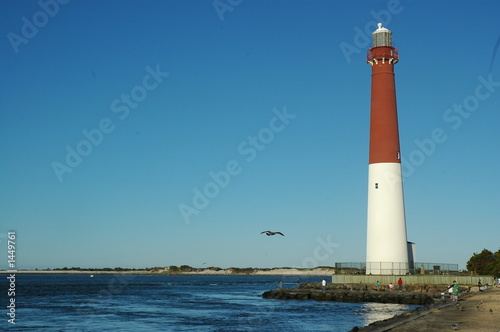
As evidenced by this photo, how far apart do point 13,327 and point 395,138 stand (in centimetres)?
3074

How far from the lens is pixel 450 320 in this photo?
2667 centimetres

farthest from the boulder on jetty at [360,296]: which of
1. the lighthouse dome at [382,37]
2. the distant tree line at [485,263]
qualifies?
the distant tree line at [485,263]

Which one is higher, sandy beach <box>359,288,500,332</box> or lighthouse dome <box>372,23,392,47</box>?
lighthouse dome <box>372,23,392,47</box>

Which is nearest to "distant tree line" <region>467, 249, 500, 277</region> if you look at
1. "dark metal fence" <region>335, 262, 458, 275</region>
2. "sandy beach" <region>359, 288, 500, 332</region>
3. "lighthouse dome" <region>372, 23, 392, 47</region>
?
"dark metal fence" <region>335, 262, 458, 275</region>

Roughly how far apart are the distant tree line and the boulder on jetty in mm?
28013

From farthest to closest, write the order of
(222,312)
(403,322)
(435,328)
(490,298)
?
(222,312)
(490,298)
(403,322)
(435,328)

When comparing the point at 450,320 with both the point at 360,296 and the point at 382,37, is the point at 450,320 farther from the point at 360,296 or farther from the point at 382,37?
the point at 382,37

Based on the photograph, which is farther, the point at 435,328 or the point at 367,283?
the point at 367,283

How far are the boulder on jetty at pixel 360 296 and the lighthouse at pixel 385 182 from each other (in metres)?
2.88

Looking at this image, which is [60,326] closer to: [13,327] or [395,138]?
[13,327]

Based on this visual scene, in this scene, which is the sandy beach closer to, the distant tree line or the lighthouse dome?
the lighthouse dome

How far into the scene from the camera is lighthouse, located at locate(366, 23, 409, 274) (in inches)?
1833

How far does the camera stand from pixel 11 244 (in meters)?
26.5

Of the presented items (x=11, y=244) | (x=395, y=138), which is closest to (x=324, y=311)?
(x=395, y=138)
